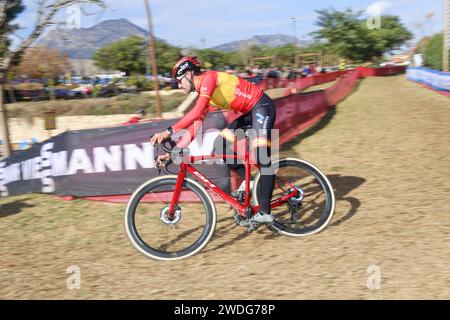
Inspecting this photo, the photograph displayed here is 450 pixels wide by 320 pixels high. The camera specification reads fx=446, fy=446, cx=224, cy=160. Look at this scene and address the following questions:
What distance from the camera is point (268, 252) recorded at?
15.4ft

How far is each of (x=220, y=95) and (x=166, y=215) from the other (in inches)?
55.1

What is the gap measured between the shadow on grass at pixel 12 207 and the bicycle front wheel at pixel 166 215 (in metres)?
2.99

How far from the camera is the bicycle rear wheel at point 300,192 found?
16.3ft

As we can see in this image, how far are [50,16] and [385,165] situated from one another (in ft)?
31.3

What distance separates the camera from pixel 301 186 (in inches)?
206

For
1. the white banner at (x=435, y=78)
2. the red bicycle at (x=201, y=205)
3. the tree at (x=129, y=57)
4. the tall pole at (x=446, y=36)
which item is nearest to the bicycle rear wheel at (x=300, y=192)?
the red bicycle at (x=201, y=205)

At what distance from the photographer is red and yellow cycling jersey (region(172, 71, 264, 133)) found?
443 centimetres

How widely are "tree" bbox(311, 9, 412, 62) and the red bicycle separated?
67.2 meters

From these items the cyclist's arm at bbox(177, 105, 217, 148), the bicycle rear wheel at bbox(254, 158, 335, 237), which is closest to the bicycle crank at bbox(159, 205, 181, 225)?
the cyclist's arm at bbox(177, 105, 217, 148)

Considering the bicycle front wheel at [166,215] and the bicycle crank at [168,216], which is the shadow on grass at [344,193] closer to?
the bicycle front wheel at [166,215]
